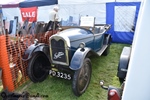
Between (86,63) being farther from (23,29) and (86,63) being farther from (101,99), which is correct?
(23,29)

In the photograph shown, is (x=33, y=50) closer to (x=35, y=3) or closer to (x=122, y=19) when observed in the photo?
(x=122, y=19)

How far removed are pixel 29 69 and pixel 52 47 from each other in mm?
750

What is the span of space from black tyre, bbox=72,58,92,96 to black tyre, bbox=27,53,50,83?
1.12m

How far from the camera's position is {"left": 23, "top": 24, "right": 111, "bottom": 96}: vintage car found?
9.21 feet

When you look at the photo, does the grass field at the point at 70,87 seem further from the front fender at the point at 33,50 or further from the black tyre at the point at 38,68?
the front fender at the point at 33,50

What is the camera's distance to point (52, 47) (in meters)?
3.31

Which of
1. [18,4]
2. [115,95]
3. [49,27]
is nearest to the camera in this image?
[115,95]

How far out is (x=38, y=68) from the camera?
353 cm

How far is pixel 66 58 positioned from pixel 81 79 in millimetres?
627

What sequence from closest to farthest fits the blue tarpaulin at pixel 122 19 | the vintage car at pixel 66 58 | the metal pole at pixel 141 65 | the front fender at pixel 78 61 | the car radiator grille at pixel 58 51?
the metal pole at pixel 141 65 < the front fender at pixel 78 61 < the vintage car at pixel 66 58 < the car radiator grille at pixel 58 51 < the blue tarpaulin at pixel 122 19

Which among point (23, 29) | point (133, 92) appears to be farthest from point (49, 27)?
point (133, 92)

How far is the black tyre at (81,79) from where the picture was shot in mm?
2707

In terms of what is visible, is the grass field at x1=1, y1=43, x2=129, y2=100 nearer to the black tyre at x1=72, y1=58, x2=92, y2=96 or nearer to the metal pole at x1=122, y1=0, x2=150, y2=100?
the black tyre at x1=72, y1=58, x2=92, y2=96

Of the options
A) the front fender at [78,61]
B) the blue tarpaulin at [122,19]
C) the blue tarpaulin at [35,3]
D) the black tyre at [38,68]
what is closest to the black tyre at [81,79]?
the front fender at [78,61]
